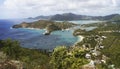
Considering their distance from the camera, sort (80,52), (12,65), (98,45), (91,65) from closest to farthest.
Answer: (12,65) < (91,65) < (80,52) < (98,45)

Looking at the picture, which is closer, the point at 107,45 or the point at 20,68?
the point at 20,68

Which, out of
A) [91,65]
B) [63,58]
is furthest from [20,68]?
[63,58]

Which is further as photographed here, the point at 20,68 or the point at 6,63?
the point at 20,68

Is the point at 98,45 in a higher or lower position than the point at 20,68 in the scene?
lower

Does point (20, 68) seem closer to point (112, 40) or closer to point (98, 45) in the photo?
point (98, 45)

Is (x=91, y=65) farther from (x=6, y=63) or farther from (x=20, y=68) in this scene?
(x=6, y=63)

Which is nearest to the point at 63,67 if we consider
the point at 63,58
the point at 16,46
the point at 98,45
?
the point at 63,58

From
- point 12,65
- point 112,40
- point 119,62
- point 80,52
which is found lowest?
point 112,40

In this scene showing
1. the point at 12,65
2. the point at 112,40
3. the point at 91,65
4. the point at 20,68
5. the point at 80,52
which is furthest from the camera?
the point at 112,40

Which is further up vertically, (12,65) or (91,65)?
(12,65)
